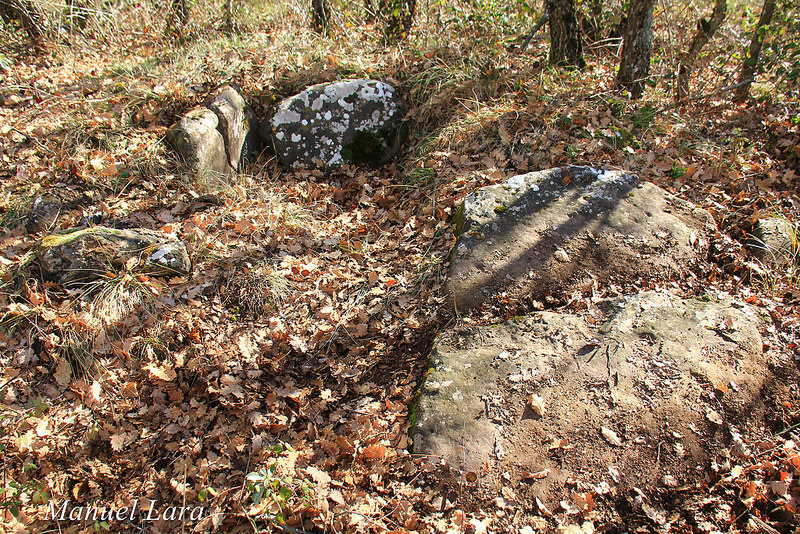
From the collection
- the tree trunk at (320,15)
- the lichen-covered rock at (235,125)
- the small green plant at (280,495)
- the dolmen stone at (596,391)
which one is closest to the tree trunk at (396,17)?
the tree trunk at (320,15)

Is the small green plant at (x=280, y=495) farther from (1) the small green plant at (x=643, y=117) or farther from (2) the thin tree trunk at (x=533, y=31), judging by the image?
(2) the thin tree trunk at (x=533, y=31)

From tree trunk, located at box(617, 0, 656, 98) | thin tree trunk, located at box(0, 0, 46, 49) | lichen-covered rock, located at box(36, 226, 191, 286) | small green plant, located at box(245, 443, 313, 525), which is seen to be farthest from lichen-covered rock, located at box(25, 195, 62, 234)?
tree trunk, located at box(617, 0, 656, 98)

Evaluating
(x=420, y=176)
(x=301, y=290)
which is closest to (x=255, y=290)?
(x=301, y=290)

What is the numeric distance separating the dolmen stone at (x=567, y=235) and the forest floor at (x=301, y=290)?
21cm

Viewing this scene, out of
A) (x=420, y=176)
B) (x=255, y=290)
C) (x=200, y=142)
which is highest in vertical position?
(x=200, y=142)

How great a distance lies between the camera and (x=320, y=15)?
735 cm

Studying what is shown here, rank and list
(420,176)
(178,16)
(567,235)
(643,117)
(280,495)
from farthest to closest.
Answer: (178,16), (643,117), (420,176), (567,235), (280,495)

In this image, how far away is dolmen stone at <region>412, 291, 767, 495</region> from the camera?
2740 millimetres

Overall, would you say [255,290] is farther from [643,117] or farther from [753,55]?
[753,55]

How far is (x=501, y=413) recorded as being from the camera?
292 centimetres

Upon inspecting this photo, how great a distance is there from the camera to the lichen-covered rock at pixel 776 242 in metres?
3.84

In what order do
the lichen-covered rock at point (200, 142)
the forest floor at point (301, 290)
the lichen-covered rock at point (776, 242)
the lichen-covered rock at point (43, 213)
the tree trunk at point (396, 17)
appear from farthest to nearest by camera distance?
the tree trunk at point (396, 17)
the lichen-covered rock at point (200, 142)
the lichen-covered rock at point (43, 213)
the lichen-covered rock at point (776, 242)
the forest floor at point (301, 290)

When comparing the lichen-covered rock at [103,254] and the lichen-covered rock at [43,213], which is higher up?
the lichen-covered rock at [43,213]

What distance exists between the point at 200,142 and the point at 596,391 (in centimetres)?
471
